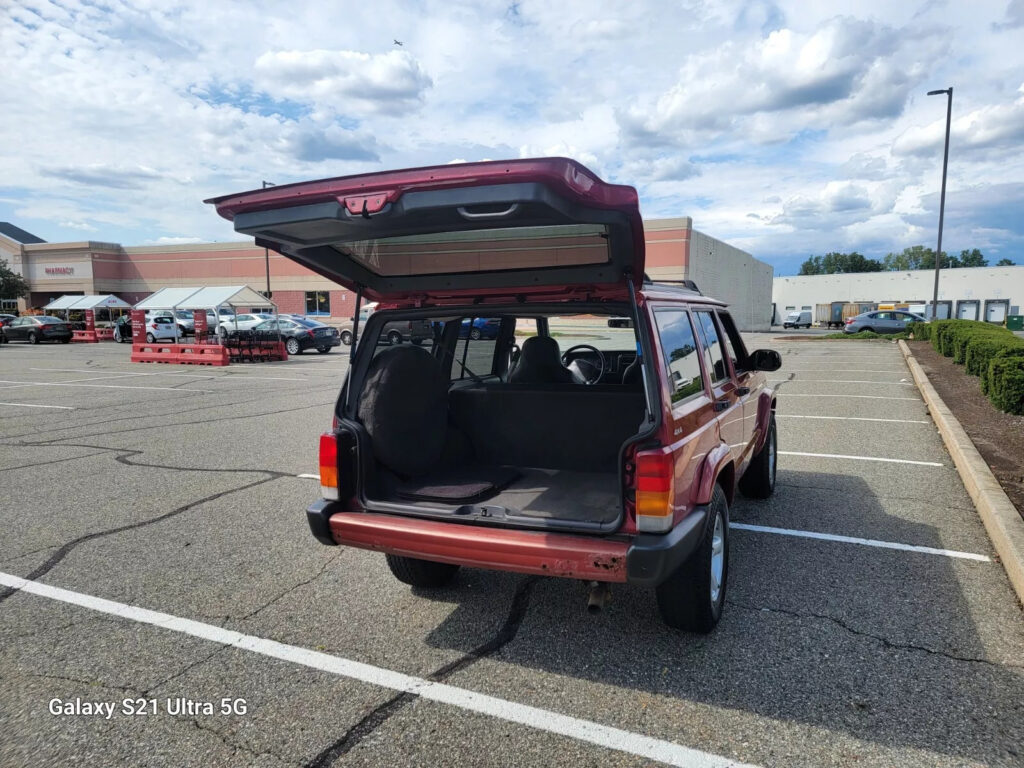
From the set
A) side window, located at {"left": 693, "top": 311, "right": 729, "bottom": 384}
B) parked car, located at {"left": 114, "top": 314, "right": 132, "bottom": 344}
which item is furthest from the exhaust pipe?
parked car, located at {"left": 114, "top": 314, "right": 132, "bottom": 344}

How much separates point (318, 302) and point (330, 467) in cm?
5048

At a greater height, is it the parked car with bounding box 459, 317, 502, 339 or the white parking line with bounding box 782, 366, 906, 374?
the parked car with bounding box 459, 317, 502, 339

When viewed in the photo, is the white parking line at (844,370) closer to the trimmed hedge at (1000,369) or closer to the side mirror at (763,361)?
the trimmed hedge at (1000,369)

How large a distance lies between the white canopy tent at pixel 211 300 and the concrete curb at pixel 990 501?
21.4 meters

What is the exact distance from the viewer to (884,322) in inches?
1403

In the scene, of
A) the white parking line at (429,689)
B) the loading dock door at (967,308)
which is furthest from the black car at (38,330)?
the loading dock door at (967,308)

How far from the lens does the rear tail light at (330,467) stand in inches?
138

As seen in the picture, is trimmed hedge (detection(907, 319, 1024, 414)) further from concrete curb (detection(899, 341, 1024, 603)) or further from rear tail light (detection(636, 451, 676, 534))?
rear tail light (detection(636, 451, 676, 534))

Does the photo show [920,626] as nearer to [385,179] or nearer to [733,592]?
[733,592]

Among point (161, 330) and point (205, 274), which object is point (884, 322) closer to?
point (161, 330)

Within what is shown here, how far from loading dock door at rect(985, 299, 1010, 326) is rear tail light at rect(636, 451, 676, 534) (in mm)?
67109

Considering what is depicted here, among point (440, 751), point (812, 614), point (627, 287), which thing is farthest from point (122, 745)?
point (812, 614)

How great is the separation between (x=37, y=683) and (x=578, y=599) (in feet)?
8.68

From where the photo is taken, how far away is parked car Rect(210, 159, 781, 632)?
2770mm
